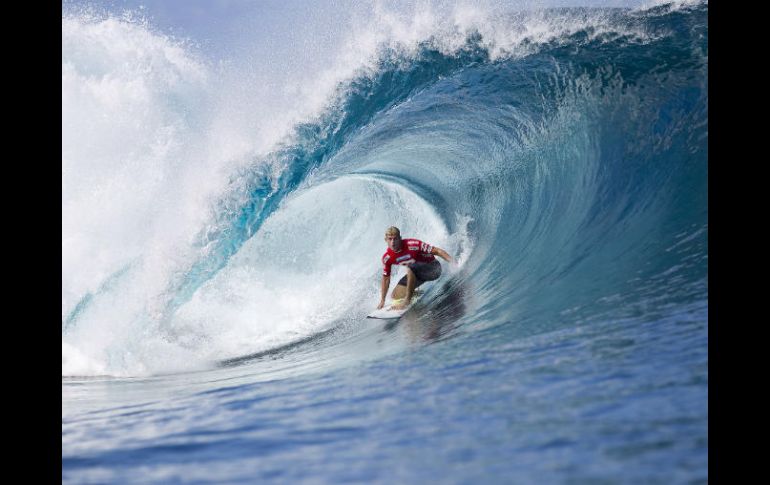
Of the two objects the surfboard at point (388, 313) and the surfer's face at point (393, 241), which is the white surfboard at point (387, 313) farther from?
the surfer's face at point (393, 241)

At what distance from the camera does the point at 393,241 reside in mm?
7719

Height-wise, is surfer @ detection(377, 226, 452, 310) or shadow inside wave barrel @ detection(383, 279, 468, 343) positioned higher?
surfer @ detection(377, 226, 452, 310)

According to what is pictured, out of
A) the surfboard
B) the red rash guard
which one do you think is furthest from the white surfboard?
the red rash guard

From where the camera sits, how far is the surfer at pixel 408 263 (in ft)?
25.3

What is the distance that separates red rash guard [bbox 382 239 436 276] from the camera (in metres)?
7.78

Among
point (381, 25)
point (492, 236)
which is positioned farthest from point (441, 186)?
point (381, 25)

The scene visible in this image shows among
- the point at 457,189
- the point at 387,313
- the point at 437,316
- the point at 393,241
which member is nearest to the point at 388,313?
the point at 387,313

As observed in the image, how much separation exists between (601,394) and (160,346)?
546 centimetres

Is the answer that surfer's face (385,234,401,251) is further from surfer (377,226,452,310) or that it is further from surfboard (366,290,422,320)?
surfboard (366,290,422,320)

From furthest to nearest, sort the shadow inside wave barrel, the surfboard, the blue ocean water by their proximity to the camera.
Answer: the surfboard < the shadow inside wave barrel < the blue ocean water

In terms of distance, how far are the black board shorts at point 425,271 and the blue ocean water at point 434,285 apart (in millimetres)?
205

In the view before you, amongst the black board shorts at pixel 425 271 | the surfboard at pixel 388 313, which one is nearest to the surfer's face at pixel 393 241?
the black board shorts at pixel 425 271

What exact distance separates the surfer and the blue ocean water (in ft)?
0.88
